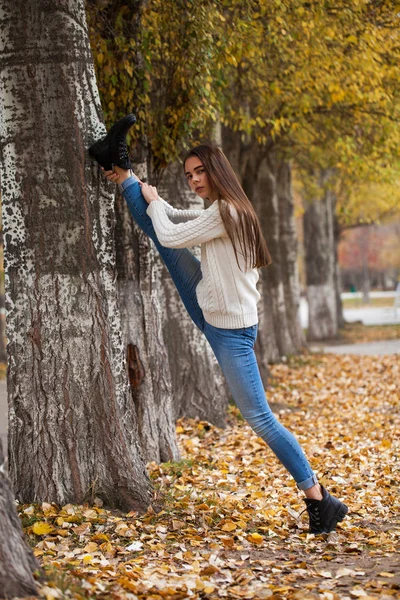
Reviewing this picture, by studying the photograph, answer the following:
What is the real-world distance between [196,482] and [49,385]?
1.87 m

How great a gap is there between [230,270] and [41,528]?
1.84 meters

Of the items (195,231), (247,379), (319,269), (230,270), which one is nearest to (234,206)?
(195,231)

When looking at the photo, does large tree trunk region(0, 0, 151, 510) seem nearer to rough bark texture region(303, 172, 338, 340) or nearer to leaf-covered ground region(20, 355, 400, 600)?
leaf-covered ground region(20, 355, 400, 600)

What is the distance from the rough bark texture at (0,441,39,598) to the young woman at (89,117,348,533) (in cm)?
168

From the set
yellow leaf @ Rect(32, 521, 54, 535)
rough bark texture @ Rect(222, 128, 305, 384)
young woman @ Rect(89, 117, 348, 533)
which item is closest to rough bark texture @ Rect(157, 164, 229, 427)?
rough bark texture @ Rect(222, 128, 305, 384)

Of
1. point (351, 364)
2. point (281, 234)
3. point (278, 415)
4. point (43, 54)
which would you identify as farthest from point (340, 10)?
point (281, 234)

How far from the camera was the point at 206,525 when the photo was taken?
5.35 meters

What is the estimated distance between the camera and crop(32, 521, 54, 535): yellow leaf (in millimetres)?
4879

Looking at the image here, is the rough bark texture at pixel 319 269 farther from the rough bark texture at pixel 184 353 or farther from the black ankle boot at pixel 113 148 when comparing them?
the black ankle boot at pixel 113 148

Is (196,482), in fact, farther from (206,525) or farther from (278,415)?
(278,415)

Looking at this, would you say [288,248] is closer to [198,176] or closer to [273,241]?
[273,241]

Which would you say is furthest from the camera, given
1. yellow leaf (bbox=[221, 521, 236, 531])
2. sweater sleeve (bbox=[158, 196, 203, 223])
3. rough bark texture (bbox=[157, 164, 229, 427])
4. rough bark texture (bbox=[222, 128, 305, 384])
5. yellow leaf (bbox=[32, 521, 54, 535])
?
rough bark texture (bbox=[222, 128, 305, 384])

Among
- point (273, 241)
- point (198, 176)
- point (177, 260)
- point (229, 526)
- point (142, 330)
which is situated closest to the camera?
point (198, 176)

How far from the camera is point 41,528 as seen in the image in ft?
16.1
